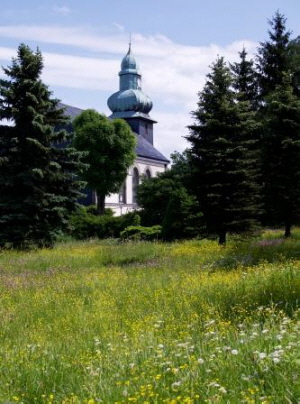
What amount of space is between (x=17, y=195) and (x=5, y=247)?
2618 millimetres

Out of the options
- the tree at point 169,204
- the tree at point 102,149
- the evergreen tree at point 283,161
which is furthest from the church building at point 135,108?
the evergreen tree at point 283,161

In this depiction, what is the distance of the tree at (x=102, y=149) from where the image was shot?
47.8 metres

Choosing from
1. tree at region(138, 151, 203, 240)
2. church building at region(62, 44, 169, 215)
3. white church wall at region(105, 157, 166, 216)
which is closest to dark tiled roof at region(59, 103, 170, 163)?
church building at region(62, 44, 169, 215)

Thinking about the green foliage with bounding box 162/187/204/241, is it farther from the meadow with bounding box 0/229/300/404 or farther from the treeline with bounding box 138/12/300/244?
the meadow with bounding box 0/229/300/404

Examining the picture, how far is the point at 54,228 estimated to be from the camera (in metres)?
25.1

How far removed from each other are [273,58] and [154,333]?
1329 inches

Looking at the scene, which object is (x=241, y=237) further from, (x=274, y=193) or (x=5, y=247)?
(x=5, y=247)

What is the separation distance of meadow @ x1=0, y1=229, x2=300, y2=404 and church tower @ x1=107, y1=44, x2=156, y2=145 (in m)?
66.4

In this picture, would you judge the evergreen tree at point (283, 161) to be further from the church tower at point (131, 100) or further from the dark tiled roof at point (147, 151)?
the church tower at point (131, 100)

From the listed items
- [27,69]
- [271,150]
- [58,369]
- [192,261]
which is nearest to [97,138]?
[27,69]

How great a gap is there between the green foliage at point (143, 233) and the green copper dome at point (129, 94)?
173 feet

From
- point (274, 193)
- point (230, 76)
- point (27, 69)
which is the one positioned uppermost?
point (27, 69)

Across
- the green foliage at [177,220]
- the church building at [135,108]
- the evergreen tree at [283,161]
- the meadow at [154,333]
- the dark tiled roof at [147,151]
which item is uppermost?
the church building at [135,108]

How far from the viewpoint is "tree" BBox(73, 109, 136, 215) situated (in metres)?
47.8
